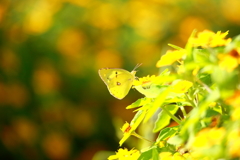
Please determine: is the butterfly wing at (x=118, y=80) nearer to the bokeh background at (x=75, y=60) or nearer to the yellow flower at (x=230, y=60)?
the yellow flower at (x=230, y=60)

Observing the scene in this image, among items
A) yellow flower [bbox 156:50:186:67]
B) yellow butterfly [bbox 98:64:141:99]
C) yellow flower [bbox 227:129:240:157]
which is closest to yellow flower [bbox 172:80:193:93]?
yellow flower [bbox 156:50:186:67]

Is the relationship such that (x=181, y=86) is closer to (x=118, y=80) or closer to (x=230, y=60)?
(x=230, y=60)

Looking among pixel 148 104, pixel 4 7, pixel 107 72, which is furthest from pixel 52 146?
pixel 148 104

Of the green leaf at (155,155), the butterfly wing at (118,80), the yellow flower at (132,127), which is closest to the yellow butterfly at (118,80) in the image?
the butterfly wing at (118,80)

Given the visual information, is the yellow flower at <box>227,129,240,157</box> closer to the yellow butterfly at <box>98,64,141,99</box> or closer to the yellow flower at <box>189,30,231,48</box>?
Result: the yellow flower at <box>189,30,231,48</box>

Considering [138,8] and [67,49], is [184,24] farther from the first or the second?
[67,49]

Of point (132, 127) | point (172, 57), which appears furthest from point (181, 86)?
point (132, 127)
